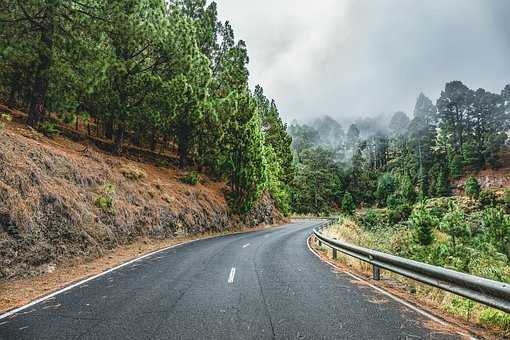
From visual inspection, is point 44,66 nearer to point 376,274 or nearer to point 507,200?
point 376,274

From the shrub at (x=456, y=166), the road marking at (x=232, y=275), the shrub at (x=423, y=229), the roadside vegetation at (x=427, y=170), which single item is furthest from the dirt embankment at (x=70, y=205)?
the shrub at (x=456, y=166)

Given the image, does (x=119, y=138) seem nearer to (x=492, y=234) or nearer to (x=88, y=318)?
(x=88, y=318)

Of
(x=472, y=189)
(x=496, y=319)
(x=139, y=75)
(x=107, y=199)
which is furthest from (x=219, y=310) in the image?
(x=472, y=189)

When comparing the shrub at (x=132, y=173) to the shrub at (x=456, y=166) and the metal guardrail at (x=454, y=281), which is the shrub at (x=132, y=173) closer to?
the metal guardrail at (x=454, y=281)

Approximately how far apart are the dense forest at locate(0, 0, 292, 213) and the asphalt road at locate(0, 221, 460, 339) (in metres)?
10.4

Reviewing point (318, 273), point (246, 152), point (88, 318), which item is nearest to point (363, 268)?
point (318, 273)

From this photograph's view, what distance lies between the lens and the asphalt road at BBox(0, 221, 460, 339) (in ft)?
15.9

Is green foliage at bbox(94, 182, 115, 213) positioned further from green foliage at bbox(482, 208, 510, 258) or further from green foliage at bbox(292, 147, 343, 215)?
green foliage at bbox(292, 147, 343, 215)

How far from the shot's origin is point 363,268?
1098 cm

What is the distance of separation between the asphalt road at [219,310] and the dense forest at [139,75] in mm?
10440

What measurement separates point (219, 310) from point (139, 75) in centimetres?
1771

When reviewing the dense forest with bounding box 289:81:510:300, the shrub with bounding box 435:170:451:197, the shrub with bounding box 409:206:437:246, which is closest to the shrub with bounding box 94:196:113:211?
the shrub with bounding box 409:206:437:246

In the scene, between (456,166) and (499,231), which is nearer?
(499,231)

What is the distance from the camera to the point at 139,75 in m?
20.7
